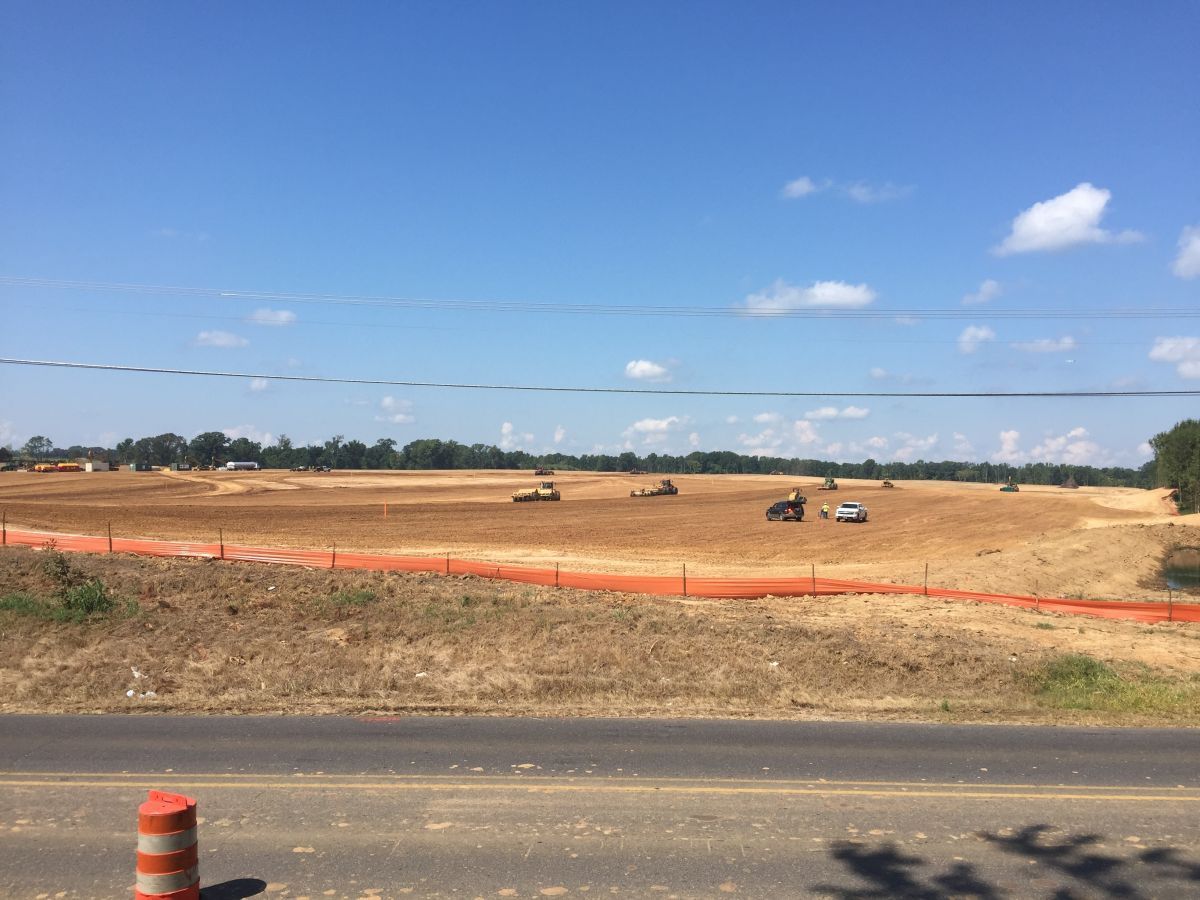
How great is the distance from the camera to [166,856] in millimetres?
5805

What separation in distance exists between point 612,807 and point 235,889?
3.19 m

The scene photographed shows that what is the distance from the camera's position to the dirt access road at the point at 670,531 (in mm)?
36938

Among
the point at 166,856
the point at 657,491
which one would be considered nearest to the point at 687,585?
the point at 166,856

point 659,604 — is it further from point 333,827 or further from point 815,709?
point 333,827

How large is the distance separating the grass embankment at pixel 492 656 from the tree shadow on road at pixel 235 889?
5614 mm

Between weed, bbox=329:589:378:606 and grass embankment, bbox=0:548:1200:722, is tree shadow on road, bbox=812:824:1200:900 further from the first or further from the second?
weed, bbox=329:589:378:606

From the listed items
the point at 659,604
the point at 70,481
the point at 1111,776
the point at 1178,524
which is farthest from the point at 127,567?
the point at 70,481

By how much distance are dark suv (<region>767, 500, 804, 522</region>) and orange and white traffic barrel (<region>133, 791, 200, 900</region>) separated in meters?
59.5

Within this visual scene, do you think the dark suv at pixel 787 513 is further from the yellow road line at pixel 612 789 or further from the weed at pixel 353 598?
the yellow road line at pixel 612 789

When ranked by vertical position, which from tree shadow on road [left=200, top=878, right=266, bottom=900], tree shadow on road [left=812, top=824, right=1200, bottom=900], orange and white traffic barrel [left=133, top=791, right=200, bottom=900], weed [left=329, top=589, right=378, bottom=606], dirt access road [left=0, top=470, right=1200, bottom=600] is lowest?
dirt access road [left=0, top=470, right=1200, bottom=600]

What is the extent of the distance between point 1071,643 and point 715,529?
3586 cm

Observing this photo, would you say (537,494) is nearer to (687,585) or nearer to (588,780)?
(687,585)

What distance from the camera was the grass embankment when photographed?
12961 millimetres

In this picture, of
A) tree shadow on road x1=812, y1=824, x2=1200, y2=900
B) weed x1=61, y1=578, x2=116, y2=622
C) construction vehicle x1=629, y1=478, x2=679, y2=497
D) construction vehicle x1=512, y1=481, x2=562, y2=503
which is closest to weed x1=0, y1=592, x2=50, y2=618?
weed x1=61, y1=578, x2=116, y2=622
